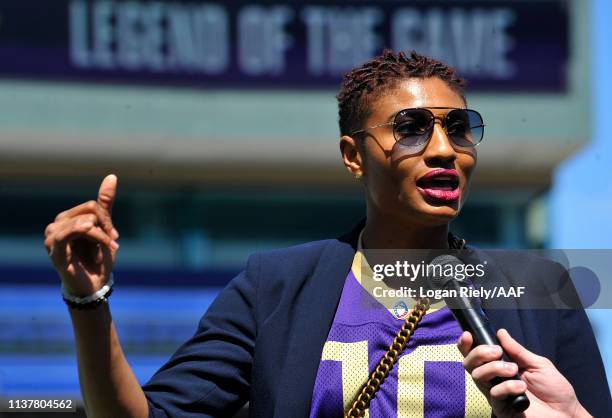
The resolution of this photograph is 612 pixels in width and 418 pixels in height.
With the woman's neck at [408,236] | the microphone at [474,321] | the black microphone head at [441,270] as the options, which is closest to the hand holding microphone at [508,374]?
the microphone at [474,321]

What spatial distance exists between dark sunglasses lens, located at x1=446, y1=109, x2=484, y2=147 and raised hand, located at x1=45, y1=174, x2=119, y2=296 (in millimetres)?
724

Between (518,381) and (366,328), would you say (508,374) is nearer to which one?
(518,381)

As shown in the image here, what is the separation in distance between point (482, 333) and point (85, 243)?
25.1 inches

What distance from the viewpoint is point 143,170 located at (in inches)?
356

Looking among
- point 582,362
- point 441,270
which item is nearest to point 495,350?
point 441,270

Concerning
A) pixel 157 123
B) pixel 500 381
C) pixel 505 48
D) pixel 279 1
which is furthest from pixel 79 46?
pixel 500 381

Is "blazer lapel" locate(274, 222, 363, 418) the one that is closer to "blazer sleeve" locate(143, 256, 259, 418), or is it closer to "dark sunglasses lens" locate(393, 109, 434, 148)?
"blazer sleeve" locate(143, 256, 259, 418)

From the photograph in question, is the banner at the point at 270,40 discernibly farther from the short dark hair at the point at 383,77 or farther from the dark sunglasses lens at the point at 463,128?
the dark sunglasses lens at the point at 463,128

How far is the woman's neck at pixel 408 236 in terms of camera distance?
224 centimetres

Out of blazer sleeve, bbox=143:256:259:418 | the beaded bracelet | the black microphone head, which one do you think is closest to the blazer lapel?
blazer sleeve, bbox=143:256:259:418

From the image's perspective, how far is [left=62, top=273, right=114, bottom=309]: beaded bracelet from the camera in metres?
1.83

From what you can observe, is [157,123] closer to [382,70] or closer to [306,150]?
[306,150]

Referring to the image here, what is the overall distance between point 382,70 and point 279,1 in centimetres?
632

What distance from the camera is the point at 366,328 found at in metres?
2.15
